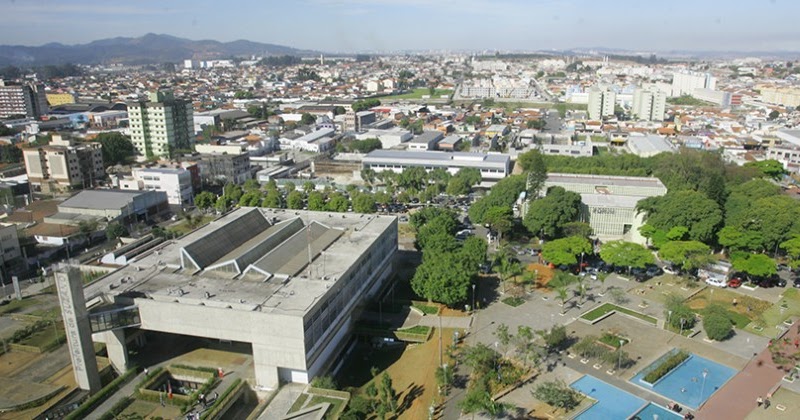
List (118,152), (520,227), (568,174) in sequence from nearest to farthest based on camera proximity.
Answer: (520,227), (568,174), (118,152)

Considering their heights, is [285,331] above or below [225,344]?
above

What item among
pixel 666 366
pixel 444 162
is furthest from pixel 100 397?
pixel 444 162

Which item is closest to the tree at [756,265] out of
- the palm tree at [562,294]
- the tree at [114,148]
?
the palm tree at [562,294]

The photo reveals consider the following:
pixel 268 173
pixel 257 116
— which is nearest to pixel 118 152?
pixel 268 173

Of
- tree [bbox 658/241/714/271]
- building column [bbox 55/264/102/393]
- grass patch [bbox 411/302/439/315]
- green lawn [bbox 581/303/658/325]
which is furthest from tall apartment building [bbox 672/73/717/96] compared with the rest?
building column [bbox 55/264/102/393]

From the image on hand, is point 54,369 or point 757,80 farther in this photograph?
point 757,80

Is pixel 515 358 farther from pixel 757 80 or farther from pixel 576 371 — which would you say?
pixel 757 80

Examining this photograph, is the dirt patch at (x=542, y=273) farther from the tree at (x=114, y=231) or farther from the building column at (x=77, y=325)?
the tree at (x=114, y=231)
